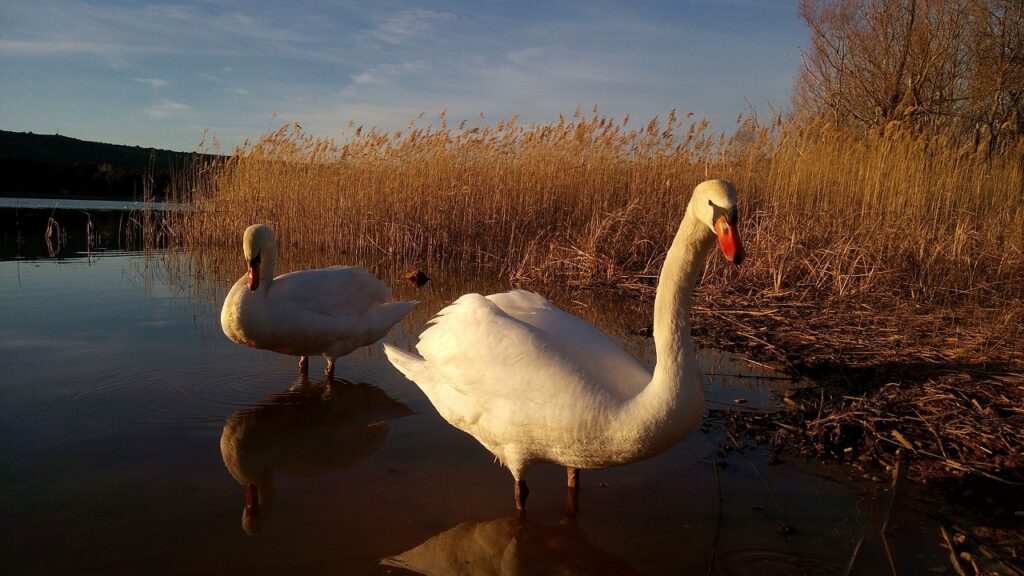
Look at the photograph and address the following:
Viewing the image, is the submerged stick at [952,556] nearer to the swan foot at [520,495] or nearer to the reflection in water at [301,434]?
the swan foot at [520,495]

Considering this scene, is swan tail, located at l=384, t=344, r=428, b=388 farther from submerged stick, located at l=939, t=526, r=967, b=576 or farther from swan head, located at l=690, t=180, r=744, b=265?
submerged stick, located at l=939, t=526, r=967, b=576

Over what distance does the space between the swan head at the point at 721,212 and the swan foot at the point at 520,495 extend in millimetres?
1435

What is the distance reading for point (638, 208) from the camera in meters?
9.97

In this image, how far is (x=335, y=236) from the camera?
12.4m

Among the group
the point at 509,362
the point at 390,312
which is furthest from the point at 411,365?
the point at 390,312

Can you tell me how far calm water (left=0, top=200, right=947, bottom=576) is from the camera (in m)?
2.70

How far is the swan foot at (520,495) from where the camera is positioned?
3.10 meters

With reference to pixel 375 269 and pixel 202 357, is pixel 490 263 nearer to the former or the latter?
pixel 375 269

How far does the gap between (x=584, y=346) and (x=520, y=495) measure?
75 centimetres

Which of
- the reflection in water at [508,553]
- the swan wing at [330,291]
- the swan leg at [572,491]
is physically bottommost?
the reflection in water at [508,553]

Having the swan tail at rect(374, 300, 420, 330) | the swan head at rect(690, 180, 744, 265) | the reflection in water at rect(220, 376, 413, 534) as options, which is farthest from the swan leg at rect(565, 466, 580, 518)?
the swan tail at rect(374, 300, 420, 330)

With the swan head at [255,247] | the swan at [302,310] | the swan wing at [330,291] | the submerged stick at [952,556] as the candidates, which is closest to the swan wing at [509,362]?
the submerged stick at [952,556]

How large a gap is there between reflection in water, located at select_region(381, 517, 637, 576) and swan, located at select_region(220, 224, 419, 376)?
267 centimetres

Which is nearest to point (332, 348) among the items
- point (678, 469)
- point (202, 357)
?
point (202, 357)
